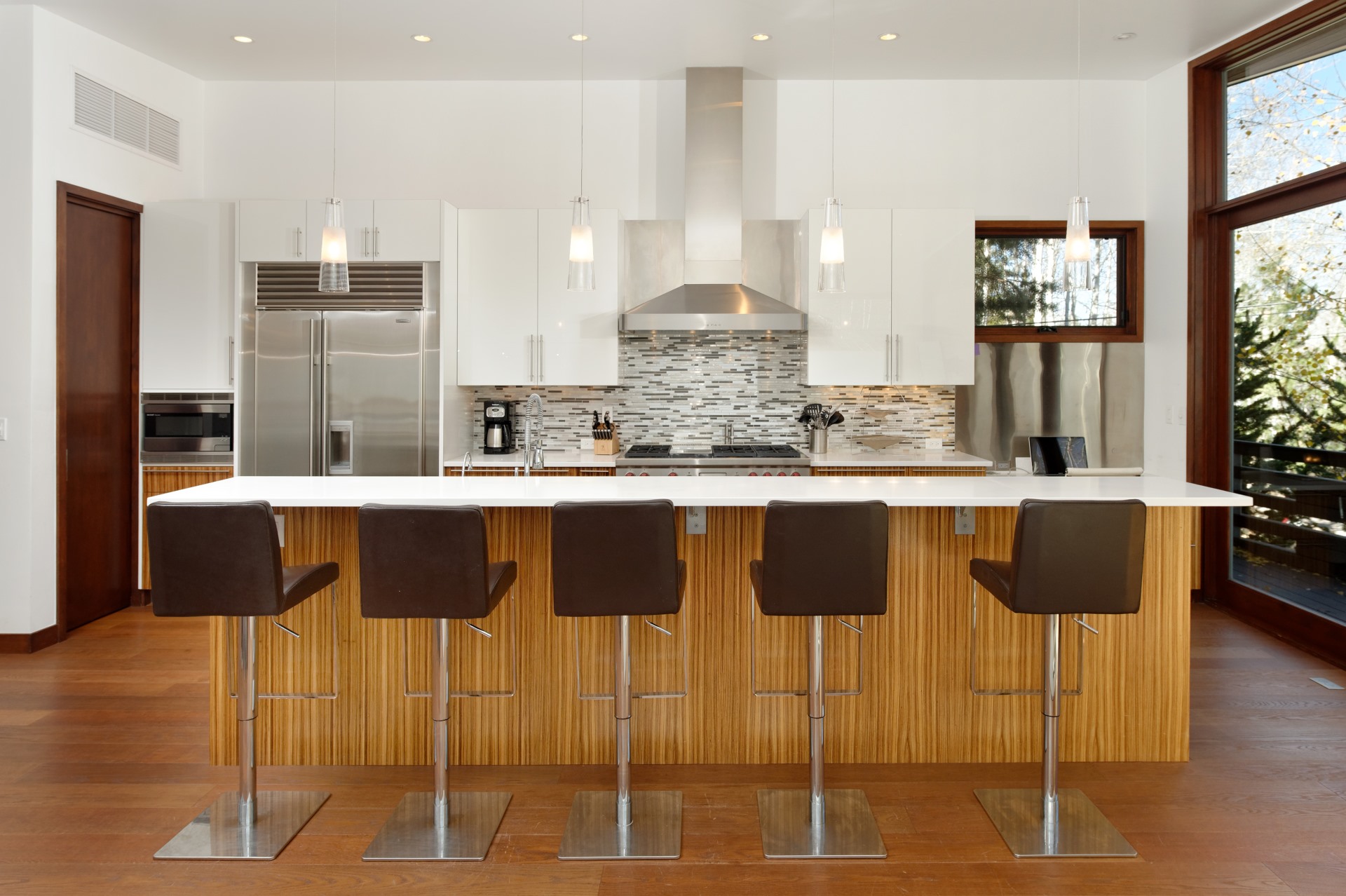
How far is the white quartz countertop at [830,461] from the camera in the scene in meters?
4.80

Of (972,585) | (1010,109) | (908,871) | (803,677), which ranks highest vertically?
(1010,109)

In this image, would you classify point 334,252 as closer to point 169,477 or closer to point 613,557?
point 613,557

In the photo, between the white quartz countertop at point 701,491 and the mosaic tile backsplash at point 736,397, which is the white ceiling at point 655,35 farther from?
the white quartz countertop at point 701,491

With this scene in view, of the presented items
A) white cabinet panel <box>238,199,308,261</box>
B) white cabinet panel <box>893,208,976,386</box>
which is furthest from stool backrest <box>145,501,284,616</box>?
white cabinet panel <box>893,208,976,386</box>

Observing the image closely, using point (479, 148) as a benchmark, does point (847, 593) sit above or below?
below

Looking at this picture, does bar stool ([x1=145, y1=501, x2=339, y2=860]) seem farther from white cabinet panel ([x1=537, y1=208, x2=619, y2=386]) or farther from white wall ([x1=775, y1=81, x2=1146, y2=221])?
white wall ([x1=775, y1=81, x2=1146, y2=221])

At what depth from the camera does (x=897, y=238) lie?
499 centimetres

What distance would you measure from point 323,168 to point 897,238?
11.9 feet

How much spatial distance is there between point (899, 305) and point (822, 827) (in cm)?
329

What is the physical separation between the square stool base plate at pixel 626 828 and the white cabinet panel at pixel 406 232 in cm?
326

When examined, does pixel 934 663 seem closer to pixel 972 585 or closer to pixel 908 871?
pixel 972 585

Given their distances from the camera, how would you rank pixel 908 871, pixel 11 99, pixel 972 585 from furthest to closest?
pixel 11 99
pixel 972 585
pixel 908 871

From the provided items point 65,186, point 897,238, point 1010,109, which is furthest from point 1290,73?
point 65,186

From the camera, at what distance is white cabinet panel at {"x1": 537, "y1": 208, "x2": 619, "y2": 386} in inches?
197
